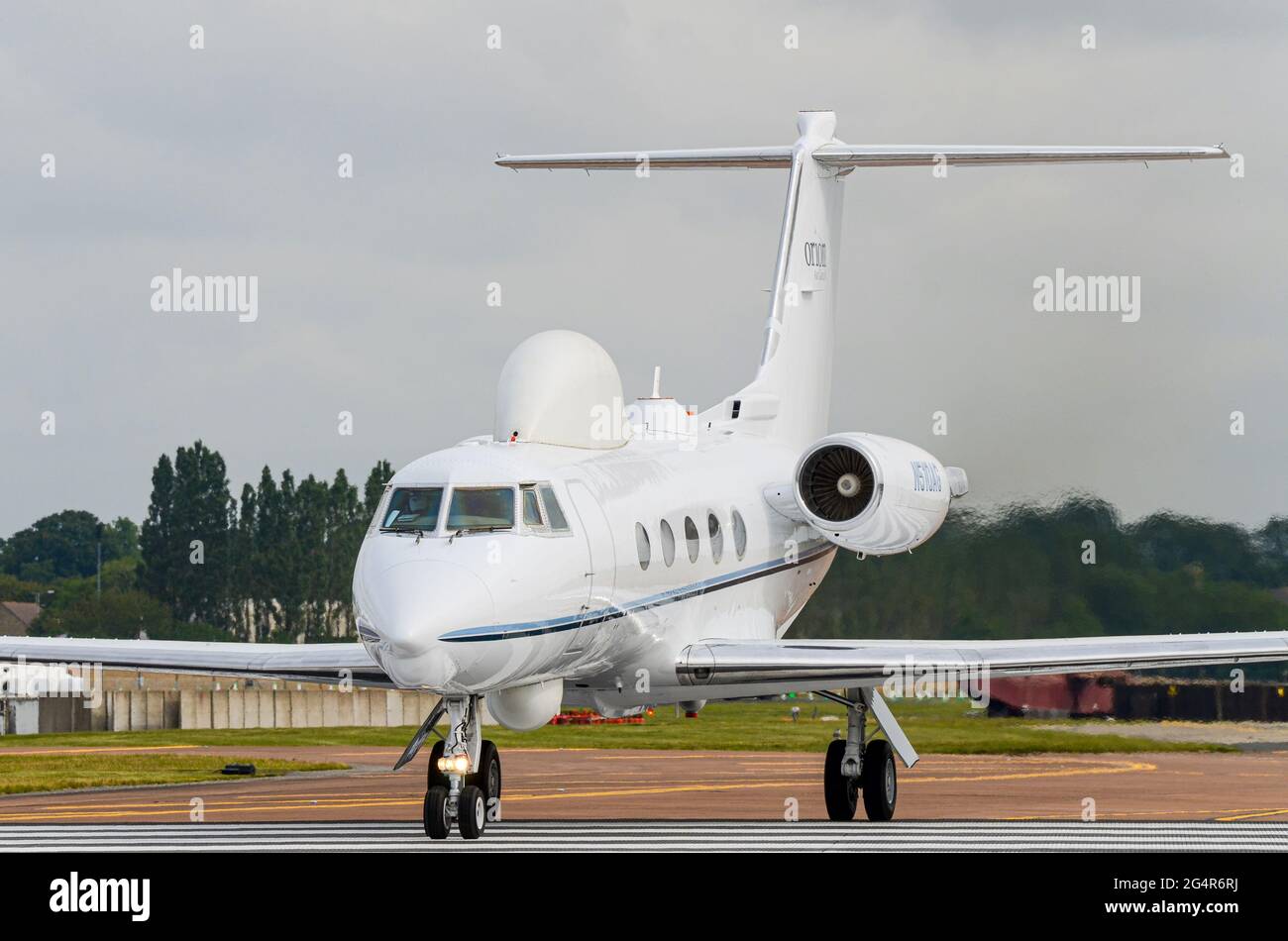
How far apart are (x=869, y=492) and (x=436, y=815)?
900 centimetres

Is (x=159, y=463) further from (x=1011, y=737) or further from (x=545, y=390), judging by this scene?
(x=545, y=390)

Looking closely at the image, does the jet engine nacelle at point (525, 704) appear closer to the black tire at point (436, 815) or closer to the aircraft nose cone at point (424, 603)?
the black tire at point (436, 815)

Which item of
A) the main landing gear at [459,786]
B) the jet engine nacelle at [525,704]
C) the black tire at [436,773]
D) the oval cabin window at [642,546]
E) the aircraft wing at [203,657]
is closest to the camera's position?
the main landing gear at [459,786]

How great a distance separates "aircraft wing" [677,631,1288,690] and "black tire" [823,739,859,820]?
1.60m

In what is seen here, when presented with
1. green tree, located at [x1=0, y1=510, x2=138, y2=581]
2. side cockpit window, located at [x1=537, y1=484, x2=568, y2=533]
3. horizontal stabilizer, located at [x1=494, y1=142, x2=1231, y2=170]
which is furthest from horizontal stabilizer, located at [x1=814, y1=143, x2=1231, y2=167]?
green tree, located at [x1=0, y1=510, x2=138, y2=581]

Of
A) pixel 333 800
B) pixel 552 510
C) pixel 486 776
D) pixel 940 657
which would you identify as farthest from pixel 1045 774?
pixel 552 510

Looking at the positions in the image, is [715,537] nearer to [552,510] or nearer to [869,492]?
[869,492]

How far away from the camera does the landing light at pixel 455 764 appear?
60.1 ft

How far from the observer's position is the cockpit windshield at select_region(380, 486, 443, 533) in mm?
18516

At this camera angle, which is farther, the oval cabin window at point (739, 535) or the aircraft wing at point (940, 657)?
the oval cabin window at point (739, 535)

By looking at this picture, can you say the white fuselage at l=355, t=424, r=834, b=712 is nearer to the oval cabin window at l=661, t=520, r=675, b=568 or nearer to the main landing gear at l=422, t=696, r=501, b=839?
the oval cabin window at l=661, t=520, r=675, b=568

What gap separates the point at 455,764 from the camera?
1834 centimetres

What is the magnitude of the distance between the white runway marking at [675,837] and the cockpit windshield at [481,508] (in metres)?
3.01

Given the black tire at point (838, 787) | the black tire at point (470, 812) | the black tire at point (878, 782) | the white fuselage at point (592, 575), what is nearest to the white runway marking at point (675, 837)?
the black tire at point (470, 812)
